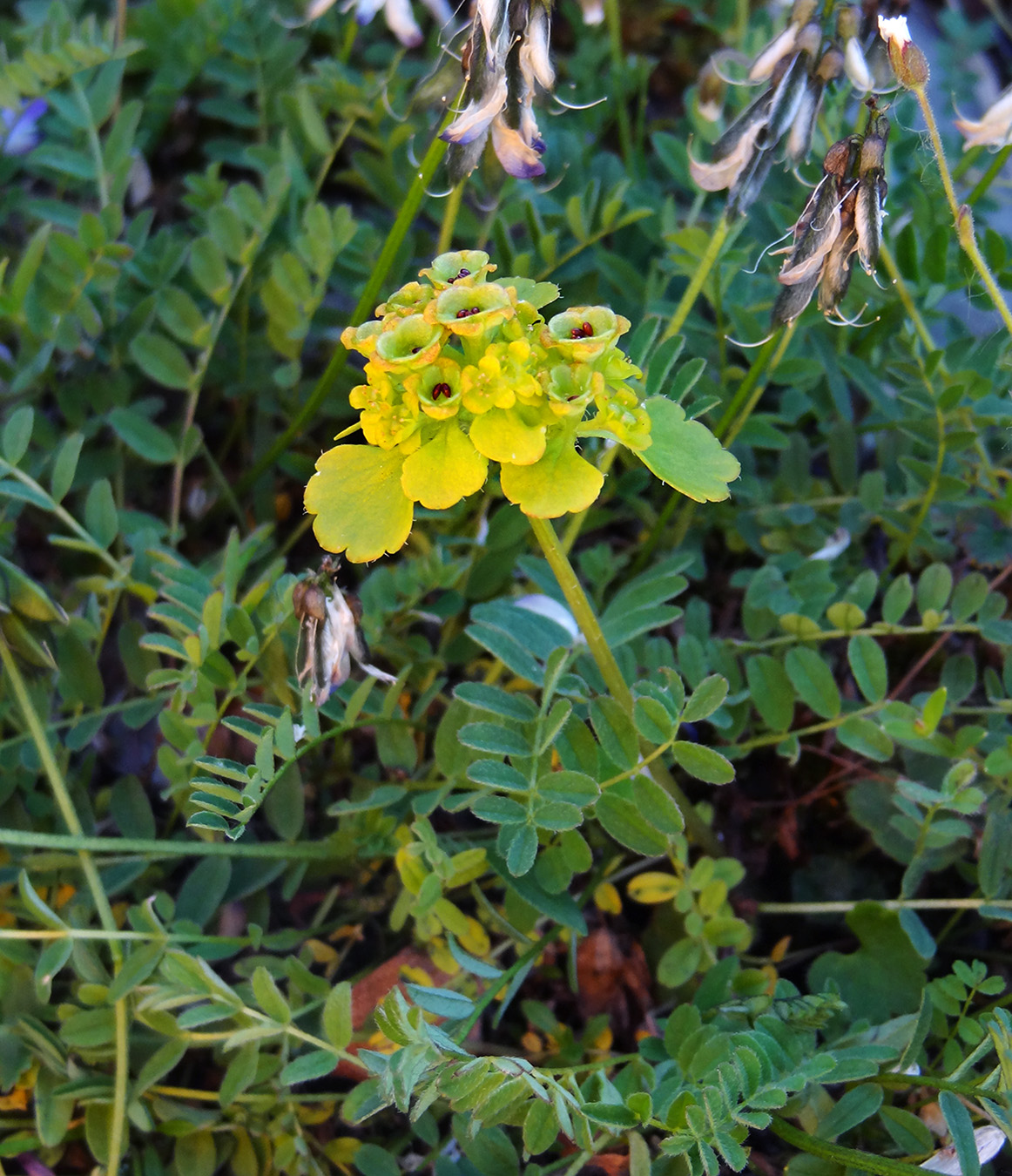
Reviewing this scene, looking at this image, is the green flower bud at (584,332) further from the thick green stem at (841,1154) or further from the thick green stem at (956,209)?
the thick green stem at (841,1154)

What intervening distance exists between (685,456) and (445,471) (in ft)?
0.83

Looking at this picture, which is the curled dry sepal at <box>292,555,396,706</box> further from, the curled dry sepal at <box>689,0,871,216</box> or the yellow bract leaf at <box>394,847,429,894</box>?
the curled dry sepal at <box>689,0,871,216</box>

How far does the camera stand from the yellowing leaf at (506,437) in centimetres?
96

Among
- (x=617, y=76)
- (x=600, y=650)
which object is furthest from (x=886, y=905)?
(x=617, y=76)

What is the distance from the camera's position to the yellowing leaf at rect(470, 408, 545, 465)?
0.96 m

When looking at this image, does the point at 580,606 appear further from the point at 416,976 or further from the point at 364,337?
the point at 416,976

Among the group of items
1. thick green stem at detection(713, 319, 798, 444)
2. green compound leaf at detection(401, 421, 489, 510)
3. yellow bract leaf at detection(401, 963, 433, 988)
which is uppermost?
green compound leaf at detection(401, 421, 489, 510)

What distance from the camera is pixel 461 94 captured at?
1230mm

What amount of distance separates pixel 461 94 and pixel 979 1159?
129cm

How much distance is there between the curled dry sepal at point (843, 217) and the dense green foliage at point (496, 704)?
0.12ft

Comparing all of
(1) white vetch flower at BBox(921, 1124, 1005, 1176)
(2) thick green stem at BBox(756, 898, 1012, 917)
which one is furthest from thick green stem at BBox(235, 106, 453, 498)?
(1) white vetch flower at BBox(921, 1124, 1005, 1176)

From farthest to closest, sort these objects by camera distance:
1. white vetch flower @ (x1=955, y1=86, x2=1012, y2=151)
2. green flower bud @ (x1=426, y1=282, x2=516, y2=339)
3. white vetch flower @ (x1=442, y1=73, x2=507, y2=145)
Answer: white vetch flower @ (x1=955, y1=86, x2=1012, y2=151) < white vetch flower @ (x1=442, y1=73, x2=507, y2=145) < green flower bud @ (x1=426, y1=282, x2=516, y2=339)

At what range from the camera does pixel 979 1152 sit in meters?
1.19

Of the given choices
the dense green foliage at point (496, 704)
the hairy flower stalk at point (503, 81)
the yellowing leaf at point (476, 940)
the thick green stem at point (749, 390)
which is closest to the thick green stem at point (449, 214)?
the dense green foliage at point (496, 704)
